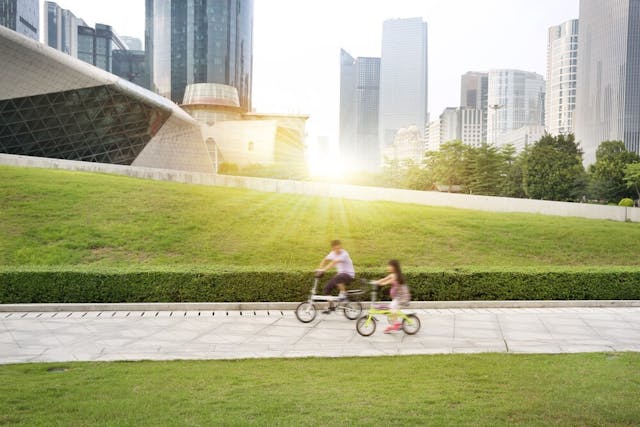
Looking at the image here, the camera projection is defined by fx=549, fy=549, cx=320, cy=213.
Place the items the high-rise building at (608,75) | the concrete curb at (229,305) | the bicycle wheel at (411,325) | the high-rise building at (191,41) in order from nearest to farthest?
the bicycle wheel at (411,325)
the concrete curb at (229,305)
the high-rise building at (608,75)
the high-rise building at (191,41)

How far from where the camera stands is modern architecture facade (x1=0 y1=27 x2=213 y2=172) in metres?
39.8

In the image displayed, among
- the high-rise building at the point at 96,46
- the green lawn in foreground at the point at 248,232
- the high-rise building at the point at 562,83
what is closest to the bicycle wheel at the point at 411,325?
Answer: the green lawn in foreground at the point at 248,232

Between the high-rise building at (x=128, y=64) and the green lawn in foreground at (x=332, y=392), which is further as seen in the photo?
the high-rise building at (x=128, y=64)

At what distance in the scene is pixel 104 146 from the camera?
46375mm

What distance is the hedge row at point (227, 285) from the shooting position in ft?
45.7

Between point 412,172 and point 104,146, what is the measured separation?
47.1 metres


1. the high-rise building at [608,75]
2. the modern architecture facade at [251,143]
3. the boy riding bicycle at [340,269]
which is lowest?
the boy riding bicycle at [340,269]

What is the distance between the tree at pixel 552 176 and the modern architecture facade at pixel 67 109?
41.0 meters

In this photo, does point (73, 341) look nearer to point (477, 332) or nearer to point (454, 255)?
point (477, 332)

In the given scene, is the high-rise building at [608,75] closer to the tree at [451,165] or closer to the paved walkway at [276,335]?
the tree at [451,165]

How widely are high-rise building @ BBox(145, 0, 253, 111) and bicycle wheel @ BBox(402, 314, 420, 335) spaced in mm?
141715

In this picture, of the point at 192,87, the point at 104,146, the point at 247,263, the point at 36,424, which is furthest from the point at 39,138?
the point at 192,87

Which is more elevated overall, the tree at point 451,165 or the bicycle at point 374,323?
the tree at point 451,165

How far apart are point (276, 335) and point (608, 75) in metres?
153
